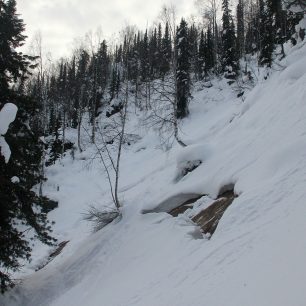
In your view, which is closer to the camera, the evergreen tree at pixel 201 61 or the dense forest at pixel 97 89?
the dense forest at pixel 97 89

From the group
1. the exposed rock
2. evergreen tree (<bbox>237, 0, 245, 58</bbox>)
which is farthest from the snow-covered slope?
evergreen tree (<bbox>237, 0, 245, 58</bbox>)

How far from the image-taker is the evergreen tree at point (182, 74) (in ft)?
111

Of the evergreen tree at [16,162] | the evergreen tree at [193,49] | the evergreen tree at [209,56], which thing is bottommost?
the evergreen tree at [16,162]

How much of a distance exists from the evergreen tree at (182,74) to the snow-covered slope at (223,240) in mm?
17850

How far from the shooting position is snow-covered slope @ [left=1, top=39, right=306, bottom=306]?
577cm

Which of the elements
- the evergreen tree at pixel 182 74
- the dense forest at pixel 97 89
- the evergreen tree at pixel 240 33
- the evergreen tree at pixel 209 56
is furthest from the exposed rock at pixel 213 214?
the evergreen tree at pixel 240 33

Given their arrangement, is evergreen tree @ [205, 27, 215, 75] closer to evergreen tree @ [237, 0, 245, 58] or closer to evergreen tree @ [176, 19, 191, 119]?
evergreen tree @ [237, 0, 245, 58]

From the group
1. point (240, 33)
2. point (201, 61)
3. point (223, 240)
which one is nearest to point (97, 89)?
point (201, 61)

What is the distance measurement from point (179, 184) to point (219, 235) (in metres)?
5.60

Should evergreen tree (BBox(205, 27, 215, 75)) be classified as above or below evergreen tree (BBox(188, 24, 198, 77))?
below

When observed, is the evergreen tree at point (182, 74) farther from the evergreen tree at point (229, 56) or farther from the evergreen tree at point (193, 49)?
the evergreen tree at point (193, 49)

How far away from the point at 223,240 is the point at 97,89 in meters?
41.2

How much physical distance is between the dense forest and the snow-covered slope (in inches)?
64.7

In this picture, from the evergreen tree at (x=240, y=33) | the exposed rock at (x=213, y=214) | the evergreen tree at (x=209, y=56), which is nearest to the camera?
the exposed rock at (x=213, y=214)
